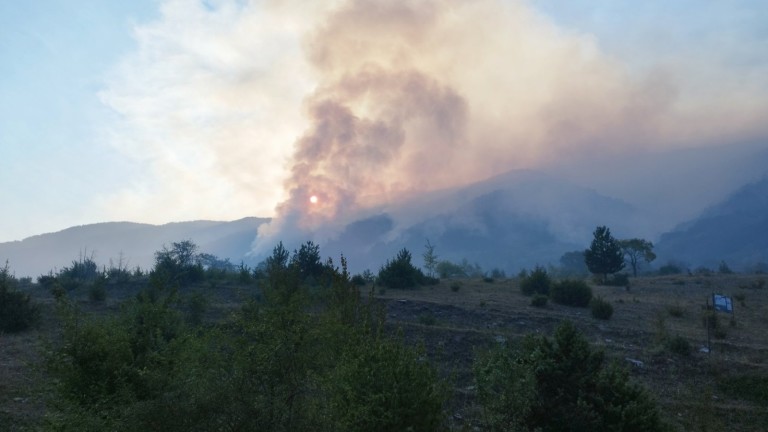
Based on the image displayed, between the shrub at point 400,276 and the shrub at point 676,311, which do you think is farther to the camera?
the shrub at point 400,276

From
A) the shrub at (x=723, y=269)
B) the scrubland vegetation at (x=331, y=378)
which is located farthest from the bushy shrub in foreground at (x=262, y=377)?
the shrub at (x=723, y=269)

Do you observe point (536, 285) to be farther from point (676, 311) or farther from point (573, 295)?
point (676, 311)

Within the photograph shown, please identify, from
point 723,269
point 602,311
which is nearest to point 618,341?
point 602,311

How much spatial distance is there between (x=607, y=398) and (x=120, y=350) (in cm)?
921

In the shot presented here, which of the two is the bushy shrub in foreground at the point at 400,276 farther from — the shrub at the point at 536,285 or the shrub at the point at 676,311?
the shrub at the point at 676,311

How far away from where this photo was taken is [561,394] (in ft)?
30.1

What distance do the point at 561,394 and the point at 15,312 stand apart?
70.6 feet

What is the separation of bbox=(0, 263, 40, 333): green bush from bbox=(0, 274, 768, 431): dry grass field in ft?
2.36

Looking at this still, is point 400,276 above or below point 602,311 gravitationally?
above

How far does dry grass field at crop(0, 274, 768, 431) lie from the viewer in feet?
39.0

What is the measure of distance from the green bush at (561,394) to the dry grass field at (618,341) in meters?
0.77

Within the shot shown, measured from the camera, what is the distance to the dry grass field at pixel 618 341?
11.9m

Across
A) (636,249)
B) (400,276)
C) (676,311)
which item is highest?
(636,249)

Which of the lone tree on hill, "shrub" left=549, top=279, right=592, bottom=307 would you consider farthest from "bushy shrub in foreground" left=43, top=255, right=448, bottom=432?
the lone tree on hill
